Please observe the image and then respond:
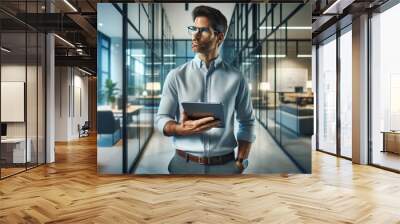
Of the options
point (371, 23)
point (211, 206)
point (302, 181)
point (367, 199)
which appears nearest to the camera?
point (211, 206)

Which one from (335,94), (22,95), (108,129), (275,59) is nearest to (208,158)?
(108,129)

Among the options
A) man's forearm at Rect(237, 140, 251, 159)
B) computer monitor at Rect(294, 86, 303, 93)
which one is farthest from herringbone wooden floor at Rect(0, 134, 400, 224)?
computer monitor at Rect(294, 86, 303, 93)

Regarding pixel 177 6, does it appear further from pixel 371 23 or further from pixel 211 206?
pixel 371 23

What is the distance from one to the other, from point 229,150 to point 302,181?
139 centimetres

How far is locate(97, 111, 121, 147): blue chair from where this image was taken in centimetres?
653

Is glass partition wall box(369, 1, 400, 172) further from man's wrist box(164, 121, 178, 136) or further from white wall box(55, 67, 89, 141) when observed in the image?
white wall box(55, 67, 89, 141)

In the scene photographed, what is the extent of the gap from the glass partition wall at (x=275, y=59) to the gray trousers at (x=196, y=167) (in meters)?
0.95

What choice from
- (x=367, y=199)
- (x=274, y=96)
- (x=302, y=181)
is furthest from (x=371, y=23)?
(x=367, y=199)

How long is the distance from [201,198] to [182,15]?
3.32 m

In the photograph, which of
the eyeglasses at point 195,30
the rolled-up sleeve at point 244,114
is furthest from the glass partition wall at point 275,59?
the eyeglasses at point 195,30

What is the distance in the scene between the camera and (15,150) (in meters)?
7.50

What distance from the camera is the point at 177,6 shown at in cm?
663

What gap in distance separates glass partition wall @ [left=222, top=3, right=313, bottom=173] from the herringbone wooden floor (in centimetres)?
111

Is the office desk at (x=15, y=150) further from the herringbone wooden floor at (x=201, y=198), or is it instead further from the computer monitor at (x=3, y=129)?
the herringbone wooden floor at (x=201, y=198)
